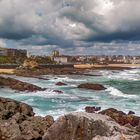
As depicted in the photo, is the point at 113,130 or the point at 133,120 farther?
the point at 133,120

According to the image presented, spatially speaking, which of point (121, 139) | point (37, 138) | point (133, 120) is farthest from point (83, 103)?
point (121, 139)

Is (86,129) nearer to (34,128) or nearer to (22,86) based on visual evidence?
(34,128)

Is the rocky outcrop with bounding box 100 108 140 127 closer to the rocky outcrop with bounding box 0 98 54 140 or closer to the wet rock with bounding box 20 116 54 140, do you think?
the rocky outcrop with bounding box 0 98 54 140

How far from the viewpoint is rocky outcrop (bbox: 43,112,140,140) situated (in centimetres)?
866

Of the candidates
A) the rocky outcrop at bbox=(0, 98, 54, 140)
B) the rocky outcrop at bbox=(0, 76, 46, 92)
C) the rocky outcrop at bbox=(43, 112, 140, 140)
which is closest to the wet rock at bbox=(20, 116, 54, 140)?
the rocky outcrop at bbox=(0, 98, 54, 140)

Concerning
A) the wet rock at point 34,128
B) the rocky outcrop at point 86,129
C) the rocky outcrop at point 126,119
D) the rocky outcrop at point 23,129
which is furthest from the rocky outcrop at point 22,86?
the rocky outcrop at point 86,129

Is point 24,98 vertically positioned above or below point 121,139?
below

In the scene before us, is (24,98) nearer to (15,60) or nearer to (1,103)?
(1,103)

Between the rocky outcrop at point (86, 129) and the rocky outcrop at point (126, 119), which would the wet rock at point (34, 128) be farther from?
the rocky outcrop at point (126, 119)

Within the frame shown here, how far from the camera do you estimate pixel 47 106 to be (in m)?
30.4

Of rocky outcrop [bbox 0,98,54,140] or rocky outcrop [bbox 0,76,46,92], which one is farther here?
rocky outcrop [bbox 0,76,46,92]

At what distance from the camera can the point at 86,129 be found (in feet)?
30.8

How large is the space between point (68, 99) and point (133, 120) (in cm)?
1286

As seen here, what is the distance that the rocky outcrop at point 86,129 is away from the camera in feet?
28.4
